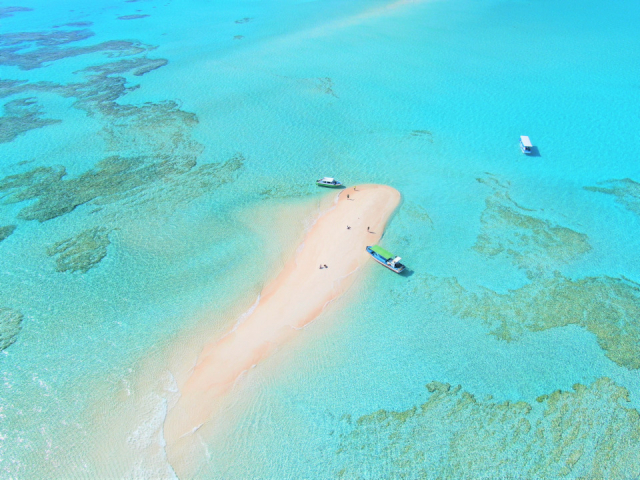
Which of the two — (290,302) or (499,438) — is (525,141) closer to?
(290,302)

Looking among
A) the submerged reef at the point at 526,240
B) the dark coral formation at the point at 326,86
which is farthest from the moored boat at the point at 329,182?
the dark coral formation at the point at 326,86

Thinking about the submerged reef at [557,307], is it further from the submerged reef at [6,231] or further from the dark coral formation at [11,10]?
the dark coral formation at [11,10]

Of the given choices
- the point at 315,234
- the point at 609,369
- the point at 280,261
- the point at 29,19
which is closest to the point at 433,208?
the point at 315,234

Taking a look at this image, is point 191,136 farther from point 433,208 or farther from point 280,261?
point 433,208

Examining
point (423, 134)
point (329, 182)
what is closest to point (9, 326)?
point (329, 182)

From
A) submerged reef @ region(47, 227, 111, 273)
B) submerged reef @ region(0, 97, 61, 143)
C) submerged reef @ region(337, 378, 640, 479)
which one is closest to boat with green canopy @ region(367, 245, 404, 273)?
submerged reef @ region(337, 378, 640, 479)
